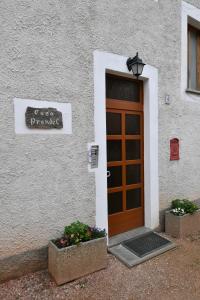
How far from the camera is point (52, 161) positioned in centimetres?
313

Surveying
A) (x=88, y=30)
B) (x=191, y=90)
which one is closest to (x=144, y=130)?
(x=191, y=90)

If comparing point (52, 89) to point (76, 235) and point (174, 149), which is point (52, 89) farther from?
point (174, 149)

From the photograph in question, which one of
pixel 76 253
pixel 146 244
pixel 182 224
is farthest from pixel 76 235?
pixel 182 224

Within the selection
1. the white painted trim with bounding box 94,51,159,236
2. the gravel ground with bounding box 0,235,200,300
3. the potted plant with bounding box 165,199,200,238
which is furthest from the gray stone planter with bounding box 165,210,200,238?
the gravel ground with bounding box 0,235,200,300

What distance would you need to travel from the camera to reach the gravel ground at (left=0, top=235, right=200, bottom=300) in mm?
2693

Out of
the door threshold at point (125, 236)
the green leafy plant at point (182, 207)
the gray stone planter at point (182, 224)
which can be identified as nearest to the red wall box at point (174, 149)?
the green leafy plant at point (182, 207)

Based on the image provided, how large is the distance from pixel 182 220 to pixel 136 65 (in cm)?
273

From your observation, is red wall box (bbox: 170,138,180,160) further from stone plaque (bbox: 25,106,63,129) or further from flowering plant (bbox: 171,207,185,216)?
stone plaque (bbox: 25,106,63,129)

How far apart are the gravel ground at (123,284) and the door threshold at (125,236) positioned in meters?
0.38

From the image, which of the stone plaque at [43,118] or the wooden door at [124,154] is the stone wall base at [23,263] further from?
the stone plaque at [43,118]

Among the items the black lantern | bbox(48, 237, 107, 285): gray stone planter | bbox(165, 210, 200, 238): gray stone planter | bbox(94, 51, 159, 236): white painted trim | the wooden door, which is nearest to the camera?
bbox(48, 237, 107, 285): gray stone planter

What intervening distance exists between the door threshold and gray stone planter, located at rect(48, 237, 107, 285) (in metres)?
0.61

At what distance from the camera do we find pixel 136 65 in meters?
3.70

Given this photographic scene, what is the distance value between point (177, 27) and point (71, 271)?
4514 millimetres
